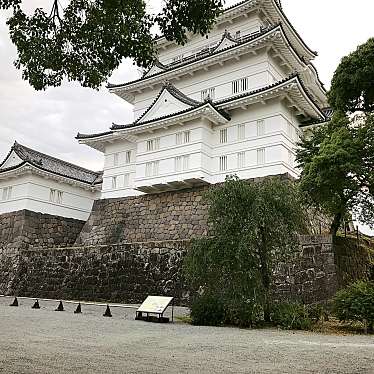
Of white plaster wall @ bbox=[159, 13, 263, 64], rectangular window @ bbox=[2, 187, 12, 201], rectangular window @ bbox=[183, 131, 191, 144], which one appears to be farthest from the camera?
rectangular window @ bbox=[2, 187, 12, 201]

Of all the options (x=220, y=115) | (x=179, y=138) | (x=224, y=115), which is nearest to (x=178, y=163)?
(x=179, y=138)

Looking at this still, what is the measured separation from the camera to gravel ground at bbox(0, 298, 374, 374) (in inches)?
204

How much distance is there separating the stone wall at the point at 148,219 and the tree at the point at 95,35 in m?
14.0

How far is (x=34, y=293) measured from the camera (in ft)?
70.9

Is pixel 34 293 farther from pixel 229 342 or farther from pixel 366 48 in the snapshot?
pixel 366 48

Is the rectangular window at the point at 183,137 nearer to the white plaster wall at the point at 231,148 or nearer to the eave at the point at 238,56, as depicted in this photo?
the white plaster wall at the point at 231,148

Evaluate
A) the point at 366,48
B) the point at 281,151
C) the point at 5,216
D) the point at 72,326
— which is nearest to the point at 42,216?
the point at 5,216

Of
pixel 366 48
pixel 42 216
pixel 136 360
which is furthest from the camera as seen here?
pixel 42 216

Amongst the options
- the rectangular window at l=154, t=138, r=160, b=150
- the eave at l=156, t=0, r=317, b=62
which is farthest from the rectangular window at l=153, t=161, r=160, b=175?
the eave at l=156, t=0, r=317, b=62

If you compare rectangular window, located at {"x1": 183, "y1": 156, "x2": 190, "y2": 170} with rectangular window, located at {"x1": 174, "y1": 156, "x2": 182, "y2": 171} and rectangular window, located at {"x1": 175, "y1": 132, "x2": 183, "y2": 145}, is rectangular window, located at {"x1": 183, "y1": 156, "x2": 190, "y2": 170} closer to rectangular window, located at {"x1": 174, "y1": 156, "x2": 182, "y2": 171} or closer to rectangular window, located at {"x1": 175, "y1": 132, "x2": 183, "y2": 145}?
rectangular window, located at {"x1": 174, "y1": 156, "x2": 182, "y2": 171}

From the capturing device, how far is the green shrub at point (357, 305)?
1041 cm

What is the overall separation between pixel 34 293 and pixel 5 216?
696 centimetres

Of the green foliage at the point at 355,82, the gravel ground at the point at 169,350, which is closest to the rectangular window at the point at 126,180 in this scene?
the green foliage at the point at 355,82

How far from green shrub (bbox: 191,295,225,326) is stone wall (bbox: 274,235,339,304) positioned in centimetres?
357
